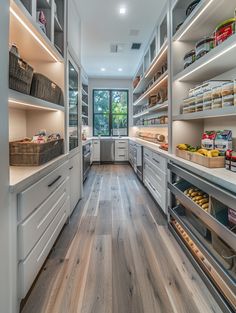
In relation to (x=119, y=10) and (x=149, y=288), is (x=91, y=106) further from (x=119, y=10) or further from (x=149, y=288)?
(x=149, y=288)

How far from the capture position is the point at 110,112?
806cm

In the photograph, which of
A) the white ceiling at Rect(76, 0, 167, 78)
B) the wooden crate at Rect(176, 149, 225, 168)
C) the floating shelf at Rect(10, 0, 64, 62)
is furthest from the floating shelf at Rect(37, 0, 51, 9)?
the wooden crate at Rect(176, 149, 225, 168)

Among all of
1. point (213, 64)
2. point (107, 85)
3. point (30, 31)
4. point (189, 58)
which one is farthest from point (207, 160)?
point (107, 85)

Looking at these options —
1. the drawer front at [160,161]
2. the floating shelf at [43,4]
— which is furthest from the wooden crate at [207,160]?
the floating shelf at [43,4]

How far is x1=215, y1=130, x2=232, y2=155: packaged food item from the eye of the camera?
181cm

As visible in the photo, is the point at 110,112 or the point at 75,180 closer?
the point at 75,180

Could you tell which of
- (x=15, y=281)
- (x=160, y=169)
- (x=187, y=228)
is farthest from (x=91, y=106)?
(x=15, y=281)

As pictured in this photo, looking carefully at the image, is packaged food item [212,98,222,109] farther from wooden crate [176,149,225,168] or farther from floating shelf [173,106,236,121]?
wooden crate [176,149,225,168]

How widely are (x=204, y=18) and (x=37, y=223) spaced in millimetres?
2191

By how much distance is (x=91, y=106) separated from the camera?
7938 millimetres

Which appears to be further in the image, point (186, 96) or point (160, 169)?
point (160, 169)

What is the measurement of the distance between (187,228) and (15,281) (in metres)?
1.38

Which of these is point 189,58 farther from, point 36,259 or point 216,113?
point 36,259

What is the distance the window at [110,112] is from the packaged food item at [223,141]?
6357mm
